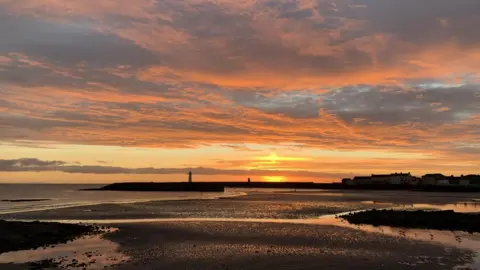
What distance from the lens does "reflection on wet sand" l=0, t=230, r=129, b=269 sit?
2184 cm

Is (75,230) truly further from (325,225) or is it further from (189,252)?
(325,225)

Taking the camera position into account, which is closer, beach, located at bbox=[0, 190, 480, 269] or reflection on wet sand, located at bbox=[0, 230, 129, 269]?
reflection on wet sand, located at bbox=[0, 230, 129, 269]

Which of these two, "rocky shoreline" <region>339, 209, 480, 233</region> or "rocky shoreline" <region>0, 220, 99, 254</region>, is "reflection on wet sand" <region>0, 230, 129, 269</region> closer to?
"rocky shoreline" <region>0, 220, 99, 254</region>

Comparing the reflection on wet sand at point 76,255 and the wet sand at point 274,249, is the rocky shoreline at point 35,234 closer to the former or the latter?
the reflection on wet sand at point 76,255

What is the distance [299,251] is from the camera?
25.8 m

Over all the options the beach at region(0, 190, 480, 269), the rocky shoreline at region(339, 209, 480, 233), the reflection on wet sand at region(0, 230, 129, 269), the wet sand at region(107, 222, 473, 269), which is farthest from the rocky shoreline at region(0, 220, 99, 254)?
the rocky shoreline at region(339, 209, 480, 233)

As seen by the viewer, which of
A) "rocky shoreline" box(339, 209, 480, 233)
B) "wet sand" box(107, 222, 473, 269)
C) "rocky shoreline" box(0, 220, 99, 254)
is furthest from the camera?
"rocky shoreline" box(339, 209, 480, 233)

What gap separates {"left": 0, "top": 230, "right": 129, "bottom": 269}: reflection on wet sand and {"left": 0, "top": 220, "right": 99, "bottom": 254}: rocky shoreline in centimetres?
135

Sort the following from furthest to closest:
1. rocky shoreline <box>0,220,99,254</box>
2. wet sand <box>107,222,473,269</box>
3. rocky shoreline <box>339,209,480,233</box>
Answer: rocky shoreline <box>339,209,480,233</box>, rocky shoreline <box>0,220,99,254</box>, wet sand <box>107,222,473,269</box>

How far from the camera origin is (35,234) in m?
30.5

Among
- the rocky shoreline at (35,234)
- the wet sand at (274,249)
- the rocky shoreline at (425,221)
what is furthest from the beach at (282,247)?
the rocky shoreline at (425,221)

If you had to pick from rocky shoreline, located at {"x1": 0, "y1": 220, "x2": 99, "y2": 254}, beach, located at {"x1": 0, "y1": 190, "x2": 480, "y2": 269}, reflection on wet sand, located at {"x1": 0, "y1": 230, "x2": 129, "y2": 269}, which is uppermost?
rocky shoreline, located at {"x1": 0, "y1": 220, "x2": 99, "y2": 254}

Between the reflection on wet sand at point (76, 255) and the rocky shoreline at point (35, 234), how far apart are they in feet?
4.44

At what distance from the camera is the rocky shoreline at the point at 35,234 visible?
26.9 m
